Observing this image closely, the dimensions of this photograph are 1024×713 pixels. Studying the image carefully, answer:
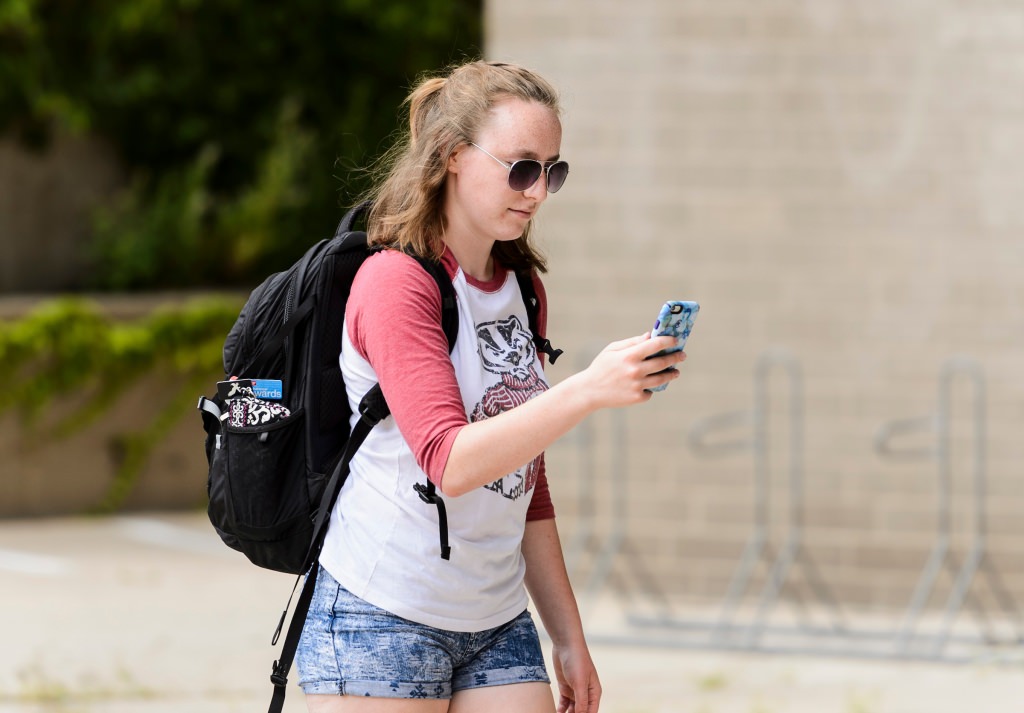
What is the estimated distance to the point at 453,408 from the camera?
2451mm

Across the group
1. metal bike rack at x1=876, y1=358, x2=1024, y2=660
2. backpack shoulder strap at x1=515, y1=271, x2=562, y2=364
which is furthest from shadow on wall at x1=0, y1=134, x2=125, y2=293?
backpack shoulder strap at x1=515, y1=271, x2=562, y2=364

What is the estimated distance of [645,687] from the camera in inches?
259

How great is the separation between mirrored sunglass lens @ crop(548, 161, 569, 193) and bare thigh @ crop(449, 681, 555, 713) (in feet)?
2.99

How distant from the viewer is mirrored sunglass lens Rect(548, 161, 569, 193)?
8.66 ft

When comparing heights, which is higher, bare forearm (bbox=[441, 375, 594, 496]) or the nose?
the nose

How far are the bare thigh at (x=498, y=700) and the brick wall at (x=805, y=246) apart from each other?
526 centimetres

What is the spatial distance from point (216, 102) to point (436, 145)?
1205cm

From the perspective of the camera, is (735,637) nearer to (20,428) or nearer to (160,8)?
(20,428)

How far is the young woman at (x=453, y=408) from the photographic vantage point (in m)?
2.56

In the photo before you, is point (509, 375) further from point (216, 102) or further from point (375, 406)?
point (216, 102)

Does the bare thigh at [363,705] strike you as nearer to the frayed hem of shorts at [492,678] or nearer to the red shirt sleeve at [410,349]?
the frayed hem of shorts at [492,678]

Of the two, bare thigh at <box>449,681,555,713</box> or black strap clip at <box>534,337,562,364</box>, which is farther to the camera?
black strap clip at <box>534,337,562,364</box>

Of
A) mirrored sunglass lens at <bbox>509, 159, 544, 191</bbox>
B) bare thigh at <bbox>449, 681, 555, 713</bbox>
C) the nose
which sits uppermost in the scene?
mirrored sunglass lens at <bbox>509, 159, 544, 191</bbox>

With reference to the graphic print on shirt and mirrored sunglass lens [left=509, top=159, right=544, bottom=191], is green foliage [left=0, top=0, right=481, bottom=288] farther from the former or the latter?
mirrored sunglass lens [left=509, top=159, right=544, bottom=191]
